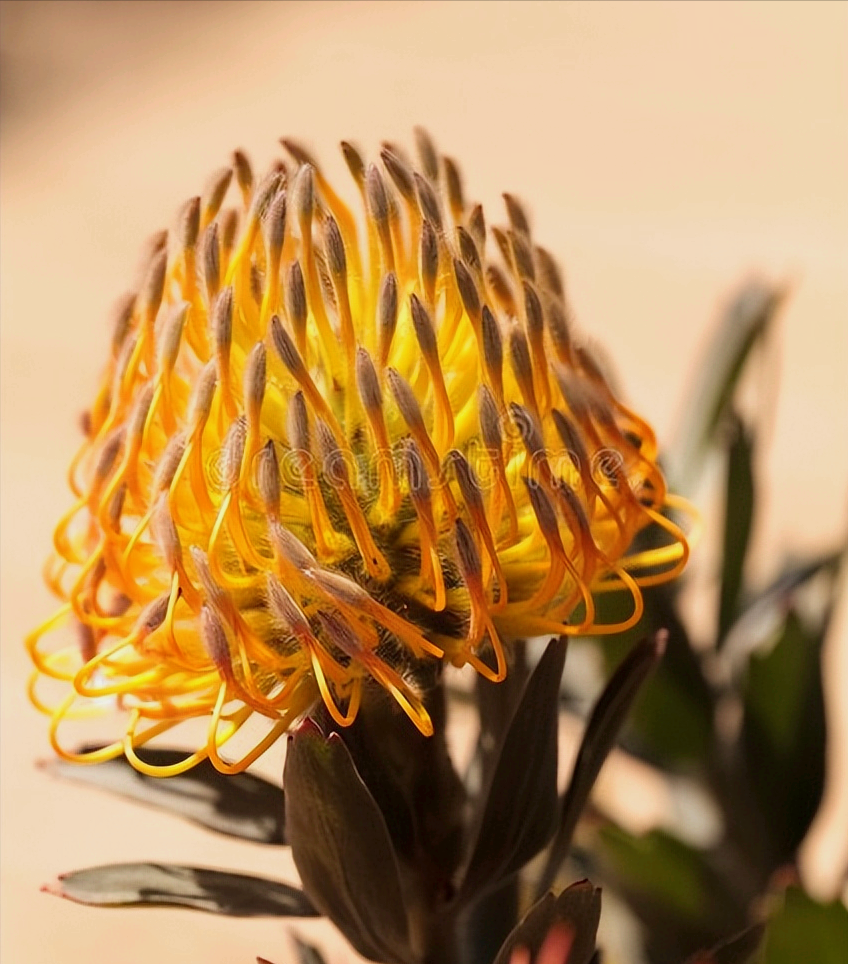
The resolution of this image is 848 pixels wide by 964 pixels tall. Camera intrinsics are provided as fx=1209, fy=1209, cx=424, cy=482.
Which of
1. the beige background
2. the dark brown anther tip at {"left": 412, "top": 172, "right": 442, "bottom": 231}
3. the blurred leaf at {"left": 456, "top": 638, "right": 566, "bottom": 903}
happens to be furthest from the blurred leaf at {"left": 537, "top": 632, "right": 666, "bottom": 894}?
the beige background

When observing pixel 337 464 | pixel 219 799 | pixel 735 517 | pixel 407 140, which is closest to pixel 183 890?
pixel 219 799

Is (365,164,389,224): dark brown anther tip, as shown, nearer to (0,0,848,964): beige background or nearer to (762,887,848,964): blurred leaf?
(762,887,848,964): blurred leaf

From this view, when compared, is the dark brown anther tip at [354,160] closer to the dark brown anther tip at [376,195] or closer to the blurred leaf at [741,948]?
the dark brown anther tip at [376,195]

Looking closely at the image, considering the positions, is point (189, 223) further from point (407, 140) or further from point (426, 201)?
point (407, 140)

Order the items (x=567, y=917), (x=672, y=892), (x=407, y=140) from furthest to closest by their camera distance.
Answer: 1. (x=407, y=140)
2. (x=672, y=892)
3. (x=567, y=917)

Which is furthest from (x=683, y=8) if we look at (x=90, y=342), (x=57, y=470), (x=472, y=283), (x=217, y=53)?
(x=472, y=283)

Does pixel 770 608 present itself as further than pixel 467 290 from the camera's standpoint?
Yes

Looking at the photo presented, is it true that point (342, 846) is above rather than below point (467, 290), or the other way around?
below
